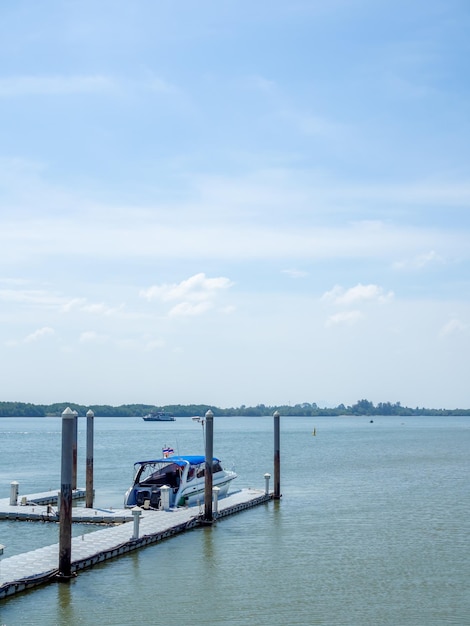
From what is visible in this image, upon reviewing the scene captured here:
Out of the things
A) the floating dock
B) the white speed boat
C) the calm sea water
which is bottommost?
the calm sea water

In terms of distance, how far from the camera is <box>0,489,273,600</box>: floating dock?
20.7m

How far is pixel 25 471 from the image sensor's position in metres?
59.4

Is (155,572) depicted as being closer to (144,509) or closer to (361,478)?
(144,509)

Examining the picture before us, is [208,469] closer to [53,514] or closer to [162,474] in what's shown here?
[162,474]

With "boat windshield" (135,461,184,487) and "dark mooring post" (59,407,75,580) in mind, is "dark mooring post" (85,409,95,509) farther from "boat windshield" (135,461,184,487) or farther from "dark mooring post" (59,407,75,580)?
"dark mooring post" (59,407,75,580)

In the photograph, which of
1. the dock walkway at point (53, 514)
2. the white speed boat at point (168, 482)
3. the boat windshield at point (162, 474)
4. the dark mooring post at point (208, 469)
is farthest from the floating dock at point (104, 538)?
the boat windshield at point (162, 474)

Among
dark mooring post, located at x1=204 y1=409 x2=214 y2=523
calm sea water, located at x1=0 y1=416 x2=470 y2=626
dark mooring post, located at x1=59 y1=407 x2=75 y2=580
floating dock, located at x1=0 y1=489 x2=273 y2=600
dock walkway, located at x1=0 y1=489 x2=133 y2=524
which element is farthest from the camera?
dock walkway, located at x1=0 y1=489 x2=133 y2=524

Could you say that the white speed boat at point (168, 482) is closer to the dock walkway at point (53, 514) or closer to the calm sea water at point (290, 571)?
the dock walkway at point (53, 514)

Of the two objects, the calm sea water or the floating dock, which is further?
the floating dock

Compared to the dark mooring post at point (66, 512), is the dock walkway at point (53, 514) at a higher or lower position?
lower

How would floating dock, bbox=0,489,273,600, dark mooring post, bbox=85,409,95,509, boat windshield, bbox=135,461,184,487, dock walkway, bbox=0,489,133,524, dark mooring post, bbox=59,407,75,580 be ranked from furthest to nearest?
1. dark mooring post, bbox=85,409,95,509
2. boat windshield, bbox=135,461,184,487
3. dock walkway, bbox=0,489,133,524
4. dark mooring post, bbox=59,407,75,580
5. floating dock, bbox=0,489,273,600

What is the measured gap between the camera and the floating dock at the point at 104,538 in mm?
20719

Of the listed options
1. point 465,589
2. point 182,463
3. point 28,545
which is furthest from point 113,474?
point 465,589

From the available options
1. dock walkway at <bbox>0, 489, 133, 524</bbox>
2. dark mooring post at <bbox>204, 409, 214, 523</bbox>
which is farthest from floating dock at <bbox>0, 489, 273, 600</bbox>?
dark mooring post at <bbox>204, 409, 214, 523</bbox>
